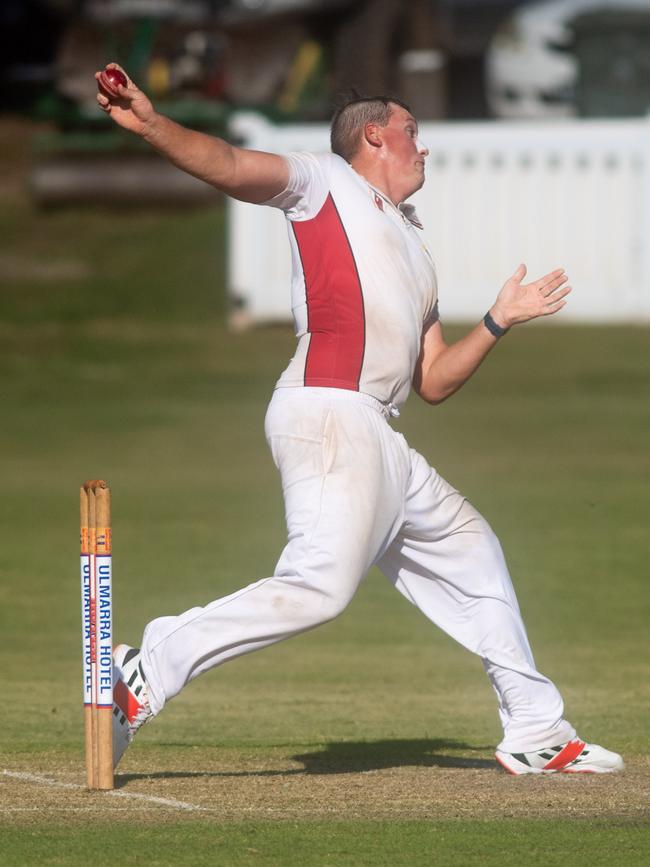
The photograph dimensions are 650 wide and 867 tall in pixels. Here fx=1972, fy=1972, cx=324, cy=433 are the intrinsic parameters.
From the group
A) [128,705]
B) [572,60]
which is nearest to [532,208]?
[572,60]

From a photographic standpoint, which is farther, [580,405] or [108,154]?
[108,154]

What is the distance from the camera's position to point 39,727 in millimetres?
7758

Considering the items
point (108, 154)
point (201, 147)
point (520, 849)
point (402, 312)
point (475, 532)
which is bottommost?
point (520, 849)

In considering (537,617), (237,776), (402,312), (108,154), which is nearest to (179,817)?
(237,776)

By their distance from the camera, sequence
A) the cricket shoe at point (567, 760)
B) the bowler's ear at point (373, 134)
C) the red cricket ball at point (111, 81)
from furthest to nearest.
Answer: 1. the cricket shoe at point (567, 760)
2. the bowler's ear at point (373, 134)
3. the red cricket ball at point (111, 81)

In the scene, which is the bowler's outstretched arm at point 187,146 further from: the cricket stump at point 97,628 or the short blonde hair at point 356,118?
the cricket stump at point 97,628

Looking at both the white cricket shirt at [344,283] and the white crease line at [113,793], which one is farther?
the white cricket shirt at [344,283]

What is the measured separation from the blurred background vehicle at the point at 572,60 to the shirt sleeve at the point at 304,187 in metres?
17.9

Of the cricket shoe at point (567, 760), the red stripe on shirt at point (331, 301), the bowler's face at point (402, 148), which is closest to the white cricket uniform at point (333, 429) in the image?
the red stripe on shirt at point (331, 301)

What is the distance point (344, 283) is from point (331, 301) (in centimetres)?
7

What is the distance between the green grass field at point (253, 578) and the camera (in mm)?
5953

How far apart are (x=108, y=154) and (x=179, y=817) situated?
66.4 feet

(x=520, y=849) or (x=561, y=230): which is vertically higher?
(x=561, y=230)

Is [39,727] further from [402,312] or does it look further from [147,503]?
[147,503]
